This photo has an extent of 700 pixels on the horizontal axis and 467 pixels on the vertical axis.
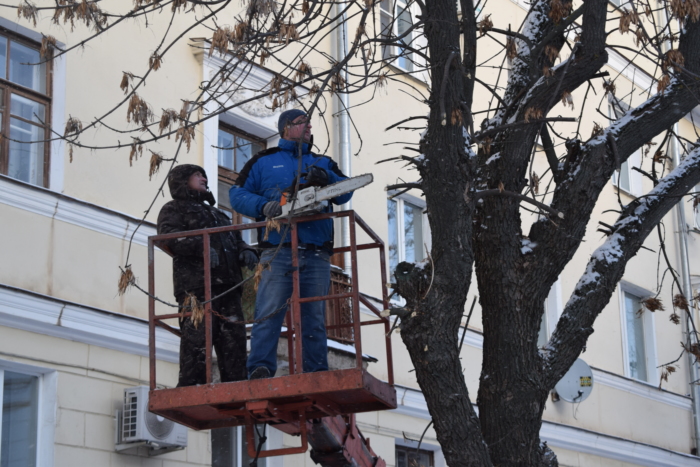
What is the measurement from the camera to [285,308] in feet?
23.2

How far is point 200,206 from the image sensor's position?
7727mm

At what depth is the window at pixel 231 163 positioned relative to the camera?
38.5 ft

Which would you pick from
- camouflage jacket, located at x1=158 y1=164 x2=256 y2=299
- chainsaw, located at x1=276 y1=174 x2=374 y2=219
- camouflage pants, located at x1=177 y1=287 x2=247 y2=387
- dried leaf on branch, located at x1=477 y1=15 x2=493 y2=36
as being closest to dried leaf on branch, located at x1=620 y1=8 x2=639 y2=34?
dried leaf on branch, located at x1=477 y1=15 x2=493 y2=36

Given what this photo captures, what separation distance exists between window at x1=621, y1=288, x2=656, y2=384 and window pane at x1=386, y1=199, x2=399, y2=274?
208 inches

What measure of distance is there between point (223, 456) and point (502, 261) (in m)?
4.54

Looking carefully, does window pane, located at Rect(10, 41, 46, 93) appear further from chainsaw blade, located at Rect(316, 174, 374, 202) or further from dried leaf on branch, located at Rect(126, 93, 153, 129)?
chainsaw blade, located at Rect(316, 174, 374, 202)

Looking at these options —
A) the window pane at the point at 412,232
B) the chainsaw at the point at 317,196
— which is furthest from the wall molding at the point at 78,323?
the window pane at the point at 412,232

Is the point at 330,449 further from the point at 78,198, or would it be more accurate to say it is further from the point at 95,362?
the point at 78,198

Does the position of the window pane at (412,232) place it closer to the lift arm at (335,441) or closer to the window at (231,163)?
the window at (231,163)

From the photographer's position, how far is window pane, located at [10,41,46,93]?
9773 millimetres

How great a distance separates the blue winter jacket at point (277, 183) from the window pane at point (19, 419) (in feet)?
9.11

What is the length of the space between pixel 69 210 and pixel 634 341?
36.4ft

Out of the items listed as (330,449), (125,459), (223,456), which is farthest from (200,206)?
(223,456)

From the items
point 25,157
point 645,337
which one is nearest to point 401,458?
point 25,157
